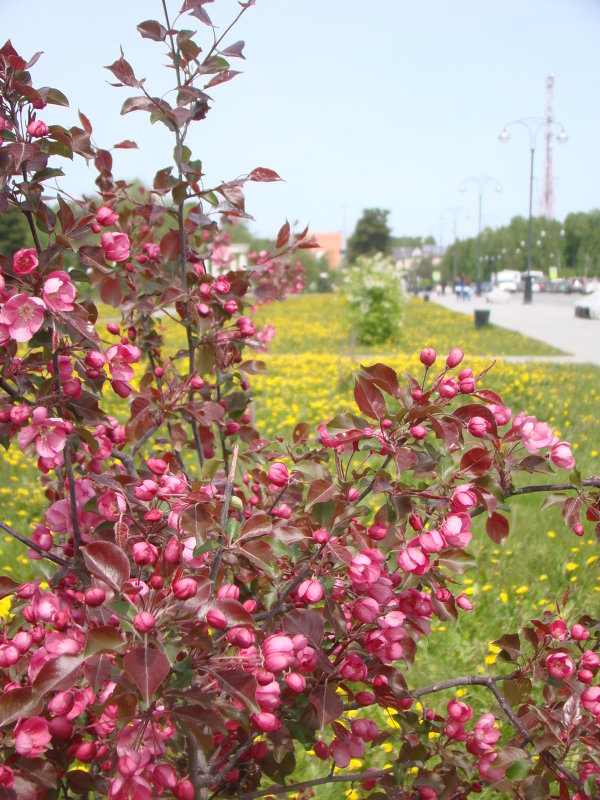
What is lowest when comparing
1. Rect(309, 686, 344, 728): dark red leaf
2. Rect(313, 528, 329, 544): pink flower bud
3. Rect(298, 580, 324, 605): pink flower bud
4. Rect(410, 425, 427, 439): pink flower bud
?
Rect(309, 686, 344, 728): dark red leaf

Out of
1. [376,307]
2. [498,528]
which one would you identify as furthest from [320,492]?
[376,307]

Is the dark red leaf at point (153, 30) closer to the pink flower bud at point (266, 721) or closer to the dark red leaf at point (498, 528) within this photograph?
the dark red leaf at point (498, 528)

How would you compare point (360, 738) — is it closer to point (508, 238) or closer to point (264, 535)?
point (264, 535)

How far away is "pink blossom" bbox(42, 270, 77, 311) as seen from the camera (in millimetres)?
992

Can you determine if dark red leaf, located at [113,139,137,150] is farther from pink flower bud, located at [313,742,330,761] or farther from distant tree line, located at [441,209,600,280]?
distant tree line, located at [441,209,600,280]

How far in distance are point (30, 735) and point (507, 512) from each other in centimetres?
149

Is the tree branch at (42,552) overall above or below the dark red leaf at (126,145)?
below

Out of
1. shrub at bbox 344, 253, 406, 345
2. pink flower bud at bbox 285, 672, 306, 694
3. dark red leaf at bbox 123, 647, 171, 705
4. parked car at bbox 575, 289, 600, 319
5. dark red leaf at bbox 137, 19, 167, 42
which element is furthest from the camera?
parked car at bbox 575, 289, 600, 319

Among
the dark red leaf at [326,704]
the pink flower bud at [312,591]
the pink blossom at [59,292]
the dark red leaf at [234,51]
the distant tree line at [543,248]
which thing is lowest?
the dark red leaf at [326,704]

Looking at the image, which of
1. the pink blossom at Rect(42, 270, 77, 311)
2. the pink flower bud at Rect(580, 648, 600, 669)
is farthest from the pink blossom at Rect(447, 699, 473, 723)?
the pink blossom at Rect(42, 270, 77, 311)

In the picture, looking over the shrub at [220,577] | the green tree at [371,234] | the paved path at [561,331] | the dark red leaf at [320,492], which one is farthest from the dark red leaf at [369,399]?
the green tree at [371,234]

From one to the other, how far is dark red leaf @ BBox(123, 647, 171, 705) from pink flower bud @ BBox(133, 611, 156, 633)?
0.02 metres

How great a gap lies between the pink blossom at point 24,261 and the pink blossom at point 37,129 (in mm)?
254

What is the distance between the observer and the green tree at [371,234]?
51062mm
